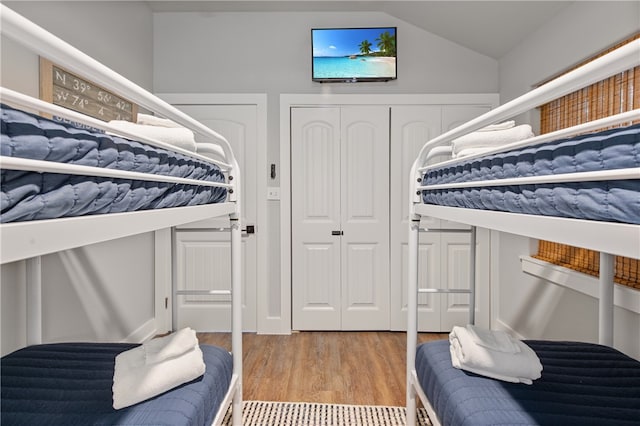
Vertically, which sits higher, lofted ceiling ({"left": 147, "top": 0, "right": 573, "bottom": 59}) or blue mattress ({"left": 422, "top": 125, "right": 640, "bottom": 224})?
lofted ceiling ({"left": 147, "top": 0, "right": 573, "bottom": 59})

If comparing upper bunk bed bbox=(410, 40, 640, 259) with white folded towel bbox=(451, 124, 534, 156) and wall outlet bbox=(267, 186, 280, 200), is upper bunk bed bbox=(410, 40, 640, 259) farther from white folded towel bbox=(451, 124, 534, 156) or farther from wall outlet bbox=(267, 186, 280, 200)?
wall outlet bbox=(267, 186, 280, 200)

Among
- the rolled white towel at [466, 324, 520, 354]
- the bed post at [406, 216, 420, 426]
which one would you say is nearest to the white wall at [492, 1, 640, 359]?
the rolled white towel at [466, 324, 520, 354]

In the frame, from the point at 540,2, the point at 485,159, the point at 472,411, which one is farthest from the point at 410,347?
the point at 540,2

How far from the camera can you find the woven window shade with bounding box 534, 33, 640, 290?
1781 mm

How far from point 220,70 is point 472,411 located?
9.66 feet

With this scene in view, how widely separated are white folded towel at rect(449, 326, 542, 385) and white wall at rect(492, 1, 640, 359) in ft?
3.01

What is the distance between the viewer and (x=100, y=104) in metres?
2.31

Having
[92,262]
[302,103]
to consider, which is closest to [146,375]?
[92,262]

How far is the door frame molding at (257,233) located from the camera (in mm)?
3055

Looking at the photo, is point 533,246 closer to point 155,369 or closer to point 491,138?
point 491,138

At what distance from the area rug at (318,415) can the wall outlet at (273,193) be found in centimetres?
158

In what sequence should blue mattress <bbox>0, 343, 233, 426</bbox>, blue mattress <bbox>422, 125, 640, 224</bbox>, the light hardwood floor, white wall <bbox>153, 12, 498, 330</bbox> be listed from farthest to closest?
white wall <bbox>153, 12, 498, 330</bbox> → the light hardwood floor → blue mattress <bbox>0, 343, 233, 426</bbox> → blue mattress <bbox>422, 125, 640, 224</bbox>

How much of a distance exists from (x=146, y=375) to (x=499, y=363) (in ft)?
3.73

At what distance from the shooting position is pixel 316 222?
3.13 meters
